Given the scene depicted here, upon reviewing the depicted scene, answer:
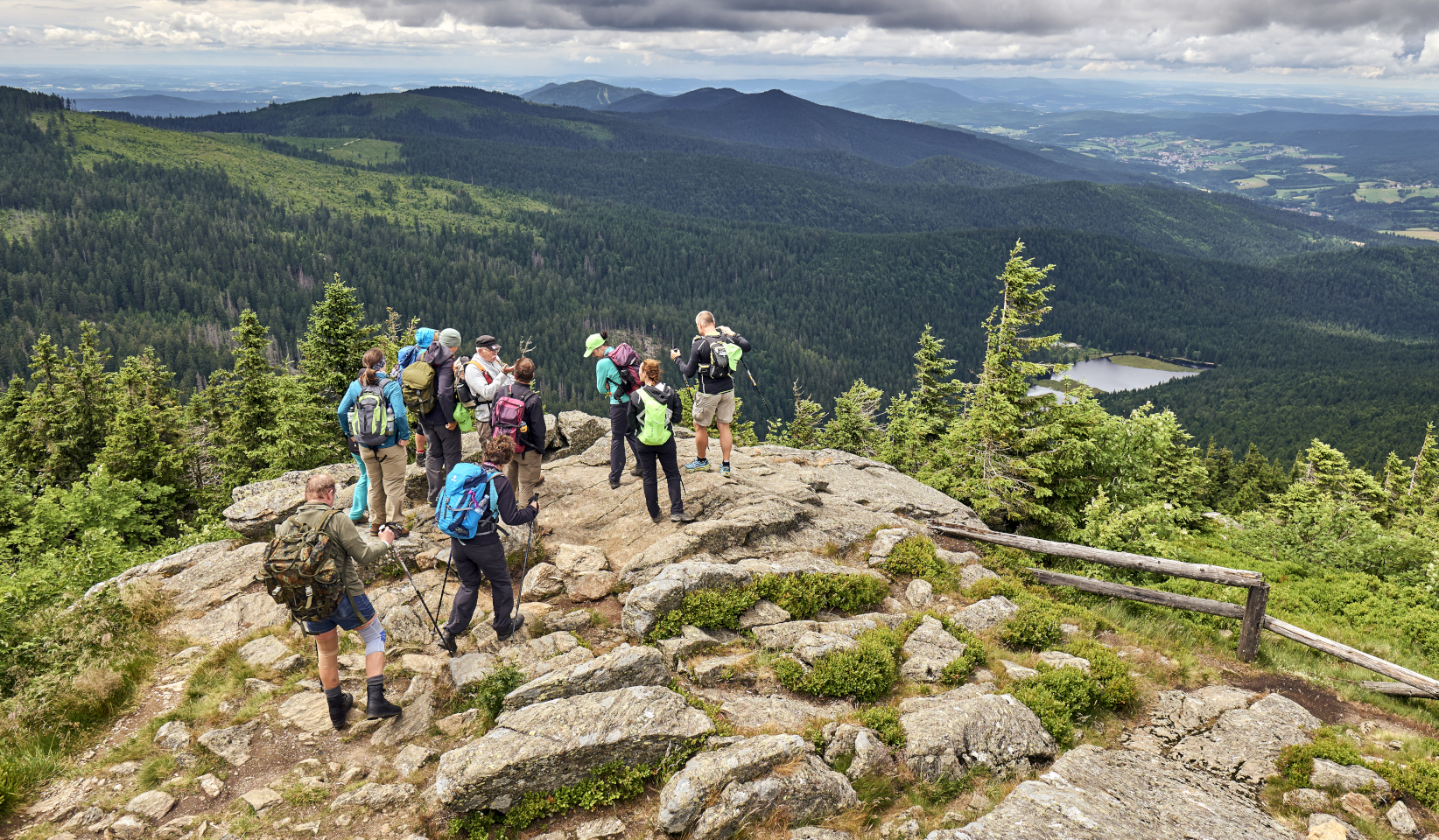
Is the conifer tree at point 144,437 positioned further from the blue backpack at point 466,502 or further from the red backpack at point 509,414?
the blue backpack at point 466,502

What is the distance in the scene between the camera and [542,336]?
194m

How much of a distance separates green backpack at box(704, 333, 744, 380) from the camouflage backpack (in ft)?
26.6

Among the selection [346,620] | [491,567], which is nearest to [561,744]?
[491,567]

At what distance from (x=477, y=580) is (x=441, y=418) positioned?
5273mm

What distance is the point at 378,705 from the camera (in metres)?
9.65

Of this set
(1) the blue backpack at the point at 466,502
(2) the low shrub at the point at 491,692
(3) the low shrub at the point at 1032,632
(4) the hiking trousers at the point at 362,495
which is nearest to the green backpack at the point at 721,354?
(1) the blue backpack at the point at 466,502

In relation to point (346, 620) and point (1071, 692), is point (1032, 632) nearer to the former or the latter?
point (1071, 692)

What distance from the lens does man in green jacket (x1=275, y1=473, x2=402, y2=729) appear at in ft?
30.9

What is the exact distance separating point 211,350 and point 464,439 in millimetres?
176209

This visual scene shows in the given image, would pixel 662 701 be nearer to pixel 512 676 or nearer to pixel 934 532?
pixel 512 676

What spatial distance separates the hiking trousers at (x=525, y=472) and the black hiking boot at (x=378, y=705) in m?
5.34

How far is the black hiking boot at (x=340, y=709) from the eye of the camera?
9742 millimetres

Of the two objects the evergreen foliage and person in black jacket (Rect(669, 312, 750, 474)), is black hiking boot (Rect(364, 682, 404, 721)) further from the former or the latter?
the evergreen foliage

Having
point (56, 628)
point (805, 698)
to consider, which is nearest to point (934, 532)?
point (805, 698)
